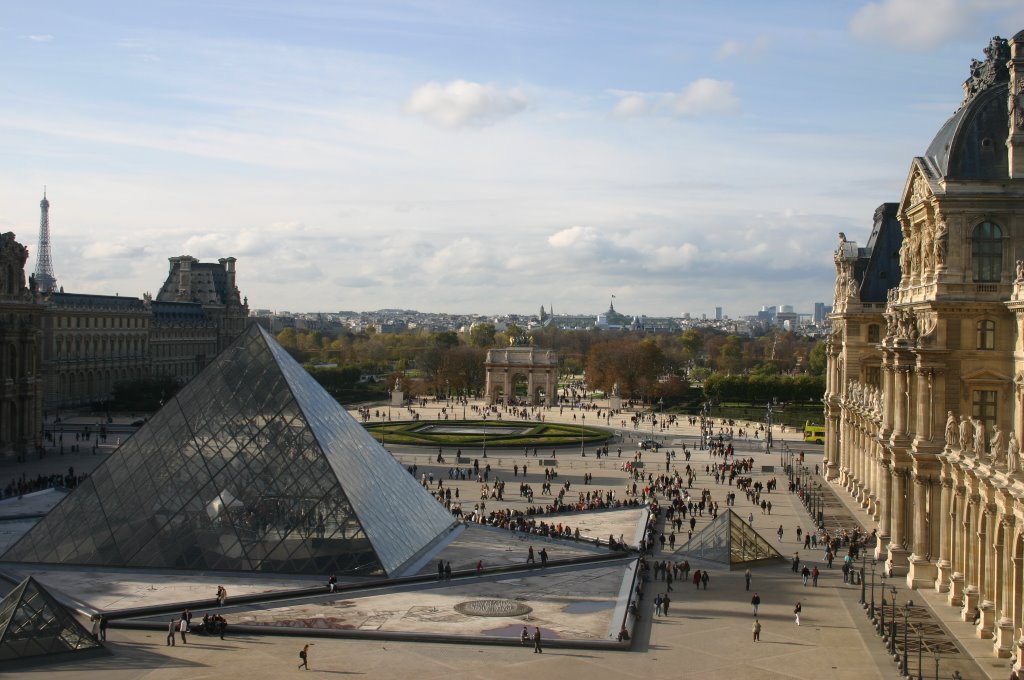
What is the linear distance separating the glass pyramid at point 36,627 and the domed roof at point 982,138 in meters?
21.5

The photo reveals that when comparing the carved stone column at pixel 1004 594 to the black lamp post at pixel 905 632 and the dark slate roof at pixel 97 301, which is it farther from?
the dark slate roof at pixel 97 301

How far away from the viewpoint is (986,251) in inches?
1071

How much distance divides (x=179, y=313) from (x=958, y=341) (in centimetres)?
8379

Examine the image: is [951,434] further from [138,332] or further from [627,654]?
[138,332]

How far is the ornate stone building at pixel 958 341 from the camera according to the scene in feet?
81.2

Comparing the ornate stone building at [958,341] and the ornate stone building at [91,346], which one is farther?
the ornate stone building at [91,346]

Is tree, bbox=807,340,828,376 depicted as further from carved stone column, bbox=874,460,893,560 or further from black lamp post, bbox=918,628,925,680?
black lamp post, bbox=918,628,925,680

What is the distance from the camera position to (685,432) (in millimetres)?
66375

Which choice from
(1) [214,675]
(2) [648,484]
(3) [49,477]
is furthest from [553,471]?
(1) [214,675]

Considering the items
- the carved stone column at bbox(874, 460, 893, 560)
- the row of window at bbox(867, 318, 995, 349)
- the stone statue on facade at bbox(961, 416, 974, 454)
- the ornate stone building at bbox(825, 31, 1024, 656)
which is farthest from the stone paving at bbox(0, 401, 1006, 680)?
the row of window at bbox(867, 318, 995, 349)

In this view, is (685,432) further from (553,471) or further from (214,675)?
(214,675)

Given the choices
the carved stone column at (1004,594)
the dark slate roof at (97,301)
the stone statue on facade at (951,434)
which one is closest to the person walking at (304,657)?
the carved stone column at (1004,594)

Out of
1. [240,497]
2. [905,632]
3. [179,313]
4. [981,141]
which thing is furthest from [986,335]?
[179,313]

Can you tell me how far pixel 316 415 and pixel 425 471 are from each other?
64.3 ft
